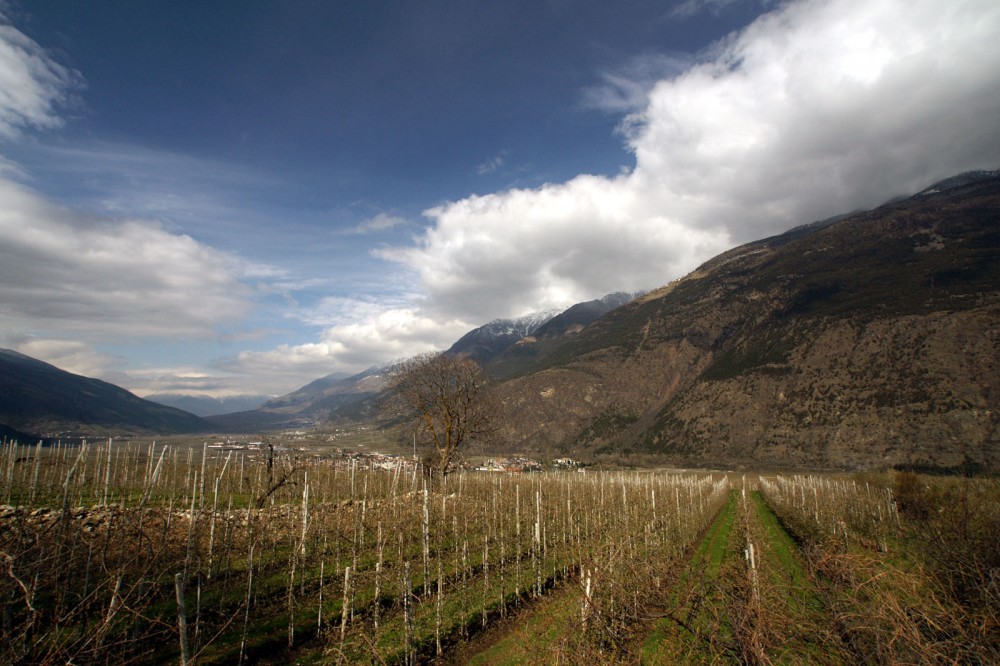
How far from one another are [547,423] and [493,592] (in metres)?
118

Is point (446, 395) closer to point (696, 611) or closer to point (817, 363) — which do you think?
point (696, 611)

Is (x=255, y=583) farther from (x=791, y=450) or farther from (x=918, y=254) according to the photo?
(x=918, y=254)

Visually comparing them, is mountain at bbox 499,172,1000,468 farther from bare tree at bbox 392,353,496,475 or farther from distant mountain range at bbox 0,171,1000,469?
bare tree at bbox 392,353,496,475

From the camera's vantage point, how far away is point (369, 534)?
2002 cm

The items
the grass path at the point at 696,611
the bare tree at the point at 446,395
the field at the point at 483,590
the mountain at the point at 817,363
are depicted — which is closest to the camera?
the field at the point at 483,590

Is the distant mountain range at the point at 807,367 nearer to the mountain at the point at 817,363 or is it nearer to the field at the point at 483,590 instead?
the mountain at the point at 817,363

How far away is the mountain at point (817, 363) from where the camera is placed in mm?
71000

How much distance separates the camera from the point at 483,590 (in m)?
14.3

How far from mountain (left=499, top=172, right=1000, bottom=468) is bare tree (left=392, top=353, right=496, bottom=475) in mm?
67939

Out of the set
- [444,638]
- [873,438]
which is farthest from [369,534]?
[873,438]

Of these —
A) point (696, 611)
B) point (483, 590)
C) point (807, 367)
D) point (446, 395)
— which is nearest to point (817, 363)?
point (807, 367)

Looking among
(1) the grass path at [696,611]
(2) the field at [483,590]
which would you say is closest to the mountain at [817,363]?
(1) the grass path at [696,611]

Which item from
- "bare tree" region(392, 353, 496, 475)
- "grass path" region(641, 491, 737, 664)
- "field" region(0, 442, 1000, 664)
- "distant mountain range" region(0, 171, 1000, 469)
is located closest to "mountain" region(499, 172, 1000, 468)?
"distant mountain range" region(0, 171, 1000, 469)

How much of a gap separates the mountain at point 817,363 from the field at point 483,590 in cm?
5851
